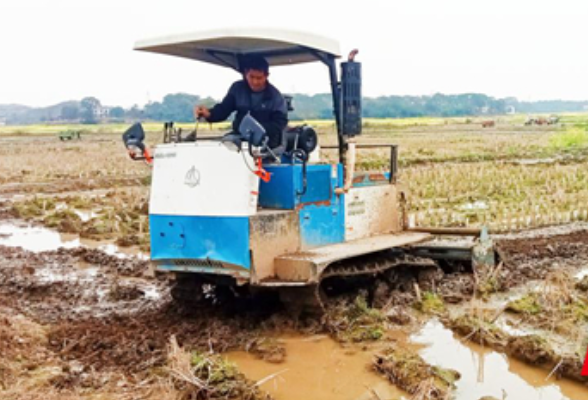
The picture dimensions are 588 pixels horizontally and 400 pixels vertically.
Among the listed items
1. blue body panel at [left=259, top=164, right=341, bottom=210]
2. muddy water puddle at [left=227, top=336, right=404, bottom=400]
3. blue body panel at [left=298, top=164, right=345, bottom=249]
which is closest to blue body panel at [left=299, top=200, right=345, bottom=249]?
blue body panel at [left=298, top=164, right=345, bottom=249]

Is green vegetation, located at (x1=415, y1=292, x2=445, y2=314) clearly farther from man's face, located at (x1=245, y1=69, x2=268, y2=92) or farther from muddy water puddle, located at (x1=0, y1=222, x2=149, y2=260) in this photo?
muddy water puddle, located at (x1=0, y1=222, x2=149, y2=260)

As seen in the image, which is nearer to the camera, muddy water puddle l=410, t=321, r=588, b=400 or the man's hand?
muddy water puddle l=410, t=321, r=588, b=400

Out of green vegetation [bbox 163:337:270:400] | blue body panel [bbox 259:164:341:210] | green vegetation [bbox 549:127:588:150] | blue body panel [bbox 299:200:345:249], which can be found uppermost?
blue body panel [bbox 259:164:341:210]

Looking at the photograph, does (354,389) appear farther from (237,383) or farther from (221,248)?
(221,248)

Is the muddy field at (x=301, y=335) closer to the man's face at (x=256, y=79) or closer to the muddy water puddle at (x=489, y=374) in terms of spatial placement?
the muddy water puddle at (x=489, y=374)

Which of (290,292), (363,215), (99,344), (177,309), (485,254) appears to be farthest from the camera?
(485,254)

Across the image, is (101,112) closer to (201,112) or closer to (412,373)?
(201,112)

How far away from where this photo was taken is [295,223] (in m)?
7.06

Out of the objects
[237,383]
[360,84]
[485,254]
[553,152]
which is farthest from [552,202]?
[553,152]

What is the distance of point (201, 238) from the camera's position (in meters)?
6.67

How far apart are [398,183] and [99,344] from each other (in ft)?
14.2

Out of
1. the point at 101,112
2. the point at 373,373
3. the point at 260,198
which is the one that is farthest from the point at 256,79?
the point at 101,112

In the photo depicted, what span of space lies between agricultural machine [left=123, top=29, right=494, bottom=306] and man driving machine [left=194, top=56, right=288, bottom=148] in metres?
0.16

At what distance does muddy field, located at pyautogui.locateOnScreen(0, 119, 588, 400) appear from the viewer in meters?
5.58
